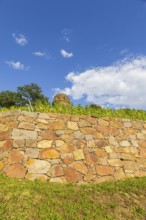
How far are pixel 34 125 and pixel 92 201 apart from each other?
3642mm

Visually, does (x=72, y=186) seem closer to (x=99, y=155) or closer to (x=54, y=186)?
(x=54, y=186)

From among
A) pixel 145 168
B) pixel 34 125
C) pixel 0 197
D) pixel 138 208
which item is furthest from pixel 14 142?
pixel 145 168

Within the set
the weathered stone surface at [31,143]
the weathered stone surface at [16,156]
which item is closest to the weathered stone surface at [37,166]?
the weathered stone surface at [16,156]

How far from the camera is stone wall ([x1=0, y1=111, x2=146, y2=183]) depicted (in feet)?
27.1

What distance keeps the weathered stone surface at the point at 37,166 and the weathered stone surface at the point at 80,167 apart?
2.85 feet

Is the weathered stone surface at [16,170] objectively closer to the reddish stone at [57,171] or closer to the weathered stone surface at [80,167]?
the reddish stone at [57,171]

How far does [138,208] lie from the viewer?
654cm

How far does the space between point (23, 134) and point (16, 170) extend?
50.9 inches

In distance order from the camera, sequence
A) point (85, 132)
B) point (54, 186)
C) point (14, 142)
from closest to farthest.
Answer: point (54, 186)
point (14, 142)
point (85, 132)

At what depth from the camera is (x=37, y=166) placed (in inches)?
325

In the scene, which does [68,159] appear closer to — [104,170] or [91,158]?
[91,158]

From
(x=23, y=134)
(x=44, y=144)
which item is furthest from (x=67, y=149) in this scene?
(x=23, y=134)

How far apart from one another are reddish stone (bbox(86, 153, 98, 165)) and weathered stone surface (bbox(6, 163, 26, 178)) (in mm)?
2253

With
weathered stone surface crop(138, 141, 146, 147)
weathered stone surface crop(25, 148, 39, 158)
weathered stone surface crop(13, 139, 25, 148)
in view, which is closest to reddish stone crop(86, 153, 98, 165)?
weathered stone surface crop(25, 148, 39, 158)
